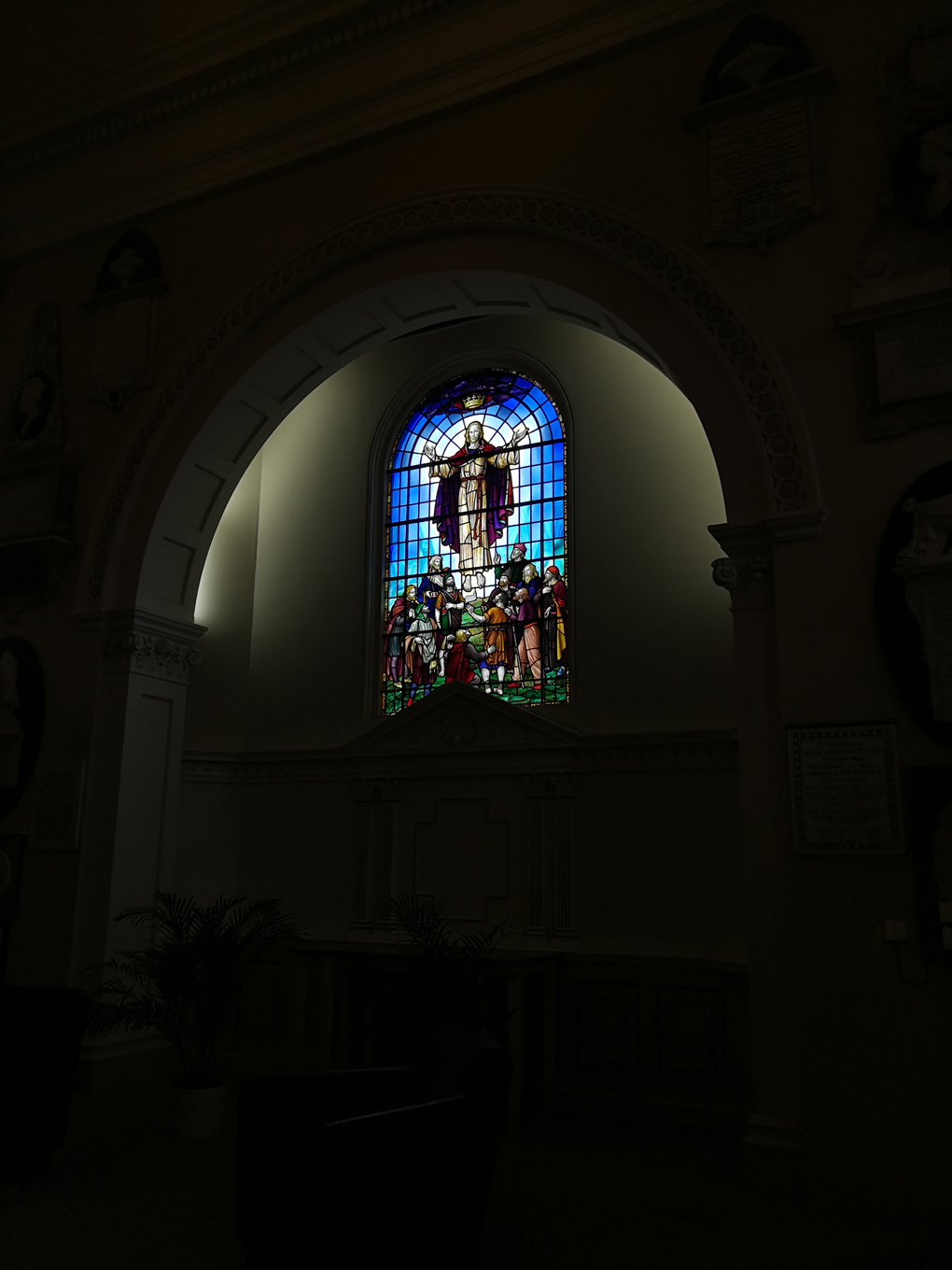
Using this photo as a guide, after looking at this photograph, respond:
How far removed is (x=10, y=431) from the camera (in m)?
8.32

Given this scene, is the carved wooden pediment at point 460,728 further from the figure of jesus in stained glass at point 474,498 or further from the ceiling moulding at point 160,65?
the ceiling moulding at point 160,65

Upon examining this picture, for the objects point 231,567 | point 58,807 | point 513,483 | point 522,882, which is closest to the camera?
point 58,807

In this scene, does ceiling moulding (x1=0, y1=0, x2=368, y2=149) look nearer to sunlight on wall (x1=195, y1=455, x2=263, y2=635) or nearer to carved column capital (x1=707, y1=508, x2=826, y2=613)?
sunlight on wall (x1=195, y1=455, x2=263, y2=635)

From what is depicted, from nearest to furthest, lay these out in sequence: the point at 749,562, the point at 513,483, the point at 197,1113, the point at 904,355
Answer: the point at 904,355 → the point at 749,562 → the point at 197,1113 → the point at 513,483

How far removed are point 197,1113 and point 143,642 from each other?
10.9 ft

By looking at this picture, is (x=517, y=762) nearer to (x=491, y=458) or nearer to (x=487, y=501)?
(x=487, y=501)

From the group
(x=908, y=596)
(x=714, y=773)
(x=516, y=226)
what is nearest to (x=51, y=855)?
(x=714, y=773)

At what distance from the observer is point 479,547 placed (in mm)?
8789

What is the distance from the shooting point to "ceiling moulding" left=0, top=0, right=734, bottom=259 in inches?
265

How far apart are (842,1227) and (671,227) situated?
5.42m

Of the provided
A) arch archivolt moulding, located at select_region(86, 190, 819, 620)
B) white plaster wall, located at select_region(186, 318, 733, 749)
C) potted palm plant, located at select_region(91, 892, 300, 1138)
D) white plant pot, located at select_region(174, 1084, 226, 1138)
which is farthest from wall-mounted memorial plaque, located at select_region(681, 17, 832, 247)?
white plant pot, located at select_region(174, 1084, 226, 1138)

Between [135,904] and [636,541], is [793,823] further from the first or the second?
[135,904]

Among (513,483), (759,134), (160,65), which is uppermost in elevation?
(160,65)

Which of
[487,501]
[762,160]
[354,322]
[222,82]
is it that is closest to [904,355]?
[762,160]
